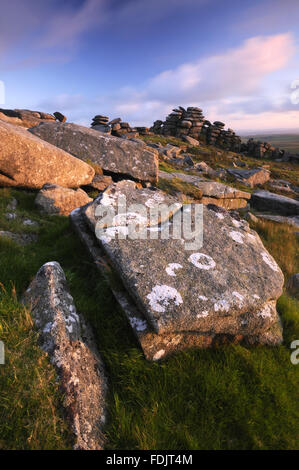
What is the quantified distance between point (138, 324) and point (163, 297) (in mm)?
506

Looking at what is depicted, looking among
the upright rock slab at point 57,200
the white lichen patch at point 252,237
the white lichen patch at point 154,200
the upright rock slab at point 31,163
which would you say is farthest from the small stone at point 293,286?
the upright rock slab at point 31,163

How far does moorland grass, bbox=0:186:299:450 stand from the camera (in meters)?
2.49

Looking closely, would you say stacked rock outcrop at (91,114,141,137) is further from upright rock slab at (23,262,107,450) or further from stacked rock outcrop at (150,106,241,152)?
upright rock slab at (23,262,107,450)

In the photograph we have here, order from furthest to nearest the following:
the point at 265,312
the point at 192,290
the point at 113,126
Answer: the point at 113,126, the point at 265,312, the point at 192,290

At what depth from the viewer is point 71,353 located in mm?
3100

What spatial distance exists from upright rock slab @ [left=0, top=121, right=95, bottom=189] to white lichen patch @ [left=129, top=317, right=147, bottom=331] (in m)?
7.31

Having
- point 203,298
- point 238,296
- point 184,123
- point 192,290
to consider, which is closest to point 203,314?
point 203,298

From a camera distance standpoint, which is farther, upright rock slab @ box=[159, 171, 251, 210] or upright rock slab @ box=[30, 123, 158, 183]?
upright rock slab @ box=[159, 171, 251, 210]

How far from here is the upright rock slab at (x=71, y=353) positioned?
2627mm

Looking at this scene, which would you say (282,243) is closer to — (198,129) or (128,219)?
(128,219)

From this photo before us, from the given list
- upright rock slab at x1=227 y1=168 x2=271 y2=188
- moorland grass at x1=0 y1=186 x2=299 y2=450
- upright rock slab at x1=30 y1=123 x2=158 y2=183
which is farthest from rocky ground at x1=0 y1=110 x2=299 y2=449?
upright rock slab at x1=227 y1=168 x2=271 y2=188

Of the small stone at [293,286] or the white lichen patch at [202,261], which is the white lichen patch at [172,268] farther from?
the small stone at [293,286]

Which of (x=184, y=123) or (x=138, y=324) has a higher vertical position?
(x=184, y=123)
